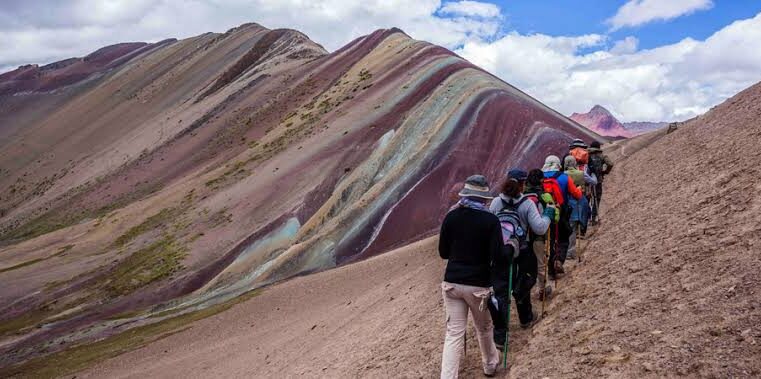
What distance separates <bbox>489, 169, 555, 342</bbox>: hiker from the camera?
23.5 feet

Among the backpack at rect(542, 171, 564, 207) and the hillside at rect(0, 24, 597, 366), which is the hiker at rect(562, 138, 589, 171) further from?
the hillside at rect(0, 24, 597, 366)

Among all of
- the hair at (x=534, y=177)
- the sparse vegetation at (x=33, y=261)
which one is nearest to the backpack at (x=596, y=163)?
the hair at (x=534, y=177)

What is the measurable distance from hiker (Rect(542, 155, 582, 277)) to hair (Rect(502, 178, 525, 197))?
1.64m

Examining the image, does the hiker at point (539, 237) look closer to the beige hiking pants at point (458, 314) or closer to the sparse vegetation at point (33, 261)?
the beige hiking pants at point (458, 314)

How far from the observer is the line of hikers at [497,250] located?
6426 millimetres

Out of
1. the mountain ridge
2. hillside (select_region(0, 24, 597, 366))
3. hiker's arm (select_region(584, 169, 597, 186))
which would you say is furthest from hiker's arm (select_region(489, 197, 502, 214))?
the mountain ridge

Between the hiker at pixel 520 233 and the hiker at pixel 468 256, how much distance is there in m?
0.57

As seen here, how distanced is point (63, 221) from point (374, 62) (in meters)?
33.9

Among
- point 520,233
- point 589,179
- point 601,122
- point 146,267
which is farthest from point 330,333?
point 601,122

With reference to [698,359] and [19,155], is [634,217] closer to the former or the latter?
[698,359]

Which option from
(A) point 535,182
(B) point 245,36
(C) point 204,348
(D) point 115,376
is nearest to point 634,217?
(A) point 535,182

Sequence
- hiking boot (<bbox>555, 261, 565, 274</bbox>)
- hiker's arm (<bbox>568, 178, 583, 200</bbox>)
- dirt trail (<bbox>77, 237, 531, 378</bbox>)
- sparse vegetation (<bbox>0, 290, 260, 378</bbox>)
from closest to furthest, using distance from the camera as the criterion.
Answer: hiker's arm (<bbox>568, 178, 583, 200</bbox>) < hiking boot (<bbox>555, 261, 565, 274</bbox>) < dirt trail (<bbox>77, 237, 531, 378</bbox>) < sparse vegetation (<bbox>0, 290, 260, 378</bbox>)

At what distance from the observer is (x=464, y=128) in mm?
34125

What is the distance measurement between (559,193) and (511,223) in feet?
7.41
